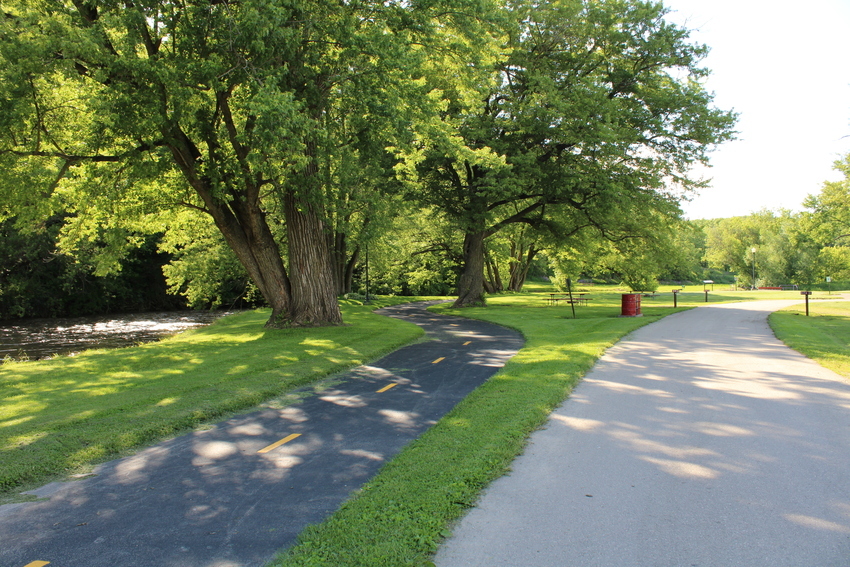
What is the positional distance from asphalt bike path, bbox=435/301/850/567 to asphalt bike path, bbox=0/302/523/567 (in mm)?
1396

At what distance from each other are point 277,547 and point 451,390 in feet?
17.7

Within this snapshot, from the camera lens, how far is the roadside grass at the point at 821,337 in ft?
36.6

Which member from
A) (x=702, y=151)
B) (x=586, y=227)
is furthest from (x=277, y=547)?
(x=586, y=227)

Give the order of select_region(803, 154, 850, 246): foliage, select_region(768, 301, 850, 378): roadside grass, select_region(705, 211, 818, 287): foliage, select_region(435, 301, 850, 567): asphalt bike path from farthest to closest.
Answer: select_region(705, 211, 818, 287): foliage < select_region(803, 154, 850, 246): foliage < select_region(768, 301, 850, 378): roadside grass < select_region(435, 301, 850, 567): asphalt bike path

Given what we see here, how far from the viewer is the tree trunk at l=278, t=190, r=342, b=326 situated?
1756 centimetres

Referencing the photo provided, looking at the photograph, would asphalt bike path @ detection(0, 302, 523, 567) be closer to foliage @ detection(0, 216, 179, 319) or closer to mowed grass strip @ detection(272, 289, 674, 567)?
mowed grass strip @ detection(272, 289, 674, 567)

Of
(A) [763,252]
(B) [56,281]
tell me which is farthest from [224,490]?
(A) [763,252]

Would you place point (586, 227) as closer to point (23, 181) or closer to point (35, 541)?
point (23, 181)

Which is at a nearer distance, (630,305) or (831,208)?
(630,305)

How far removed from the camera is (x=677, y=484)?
15.7 ft

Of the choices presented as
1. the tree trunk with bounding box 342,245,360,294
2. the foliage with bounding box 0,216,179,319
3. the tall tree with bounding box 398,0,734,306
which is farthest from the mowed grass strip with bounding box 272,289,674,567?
the tree trunk with bounding box 342,245,360,294

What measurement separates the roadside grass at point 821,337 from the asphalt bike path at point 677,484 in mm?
2490

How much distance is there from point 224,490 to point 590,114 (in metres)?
22.6

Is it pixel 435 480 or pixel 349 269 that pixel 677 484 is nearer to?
pixel 435 480
